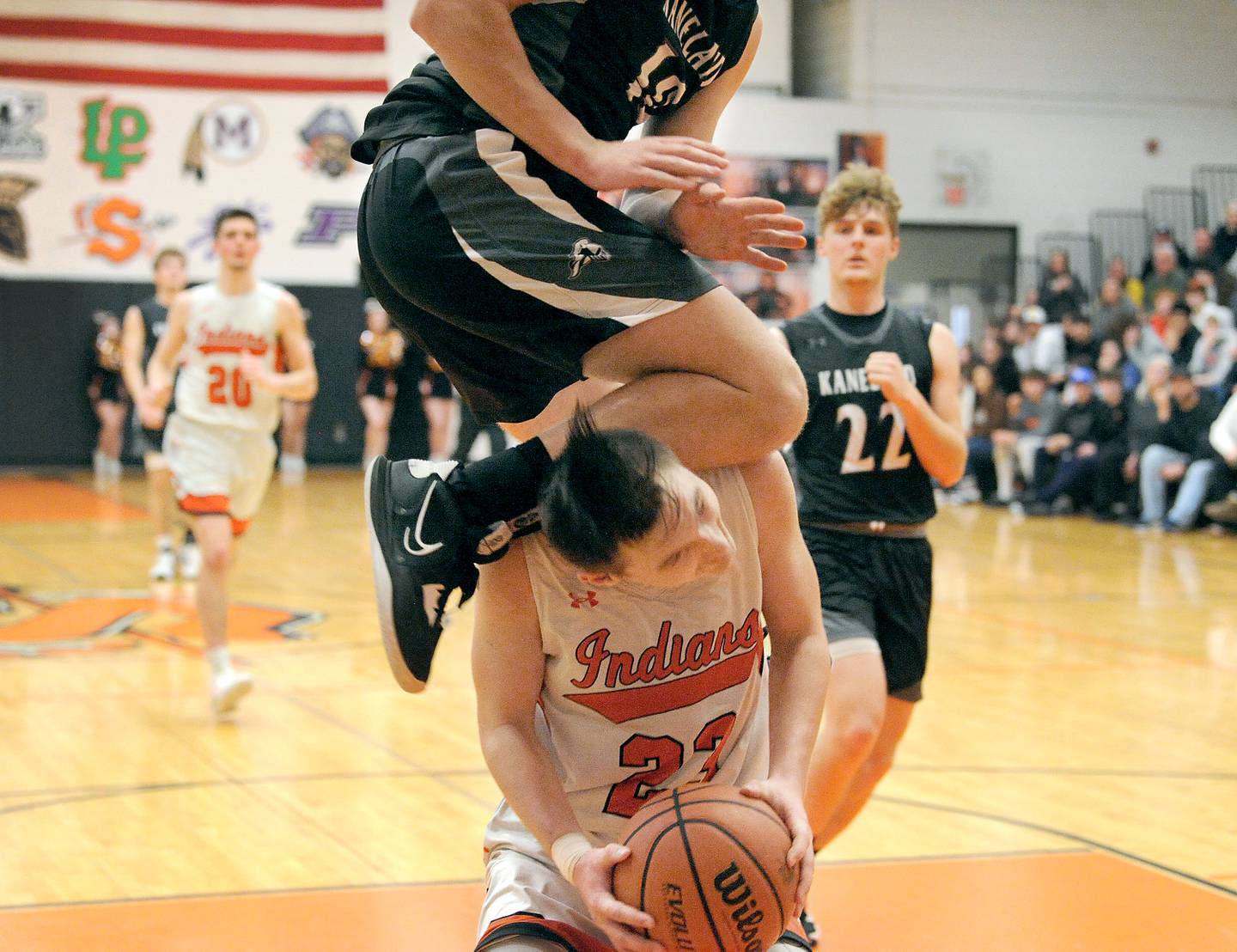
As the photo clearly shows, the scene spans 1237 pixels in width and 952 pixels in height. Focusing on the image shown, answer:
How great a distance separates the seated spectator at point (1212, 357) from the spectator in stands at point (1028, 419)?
1661mm

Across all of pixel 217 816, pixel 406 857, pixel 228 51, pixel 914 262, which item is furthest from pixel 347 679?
pixel 914 262

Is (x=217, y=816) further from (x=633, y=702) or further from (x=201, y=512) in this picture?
(x=633, y=702)

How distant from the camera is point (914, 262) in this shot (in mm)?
21844

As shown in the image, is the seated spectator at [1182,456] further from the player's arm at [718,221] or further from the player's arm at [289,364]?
the player's arm at [718,221]

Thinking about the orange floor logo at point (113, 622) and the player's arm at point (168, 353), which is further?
the orange floor logo at point (113, 622)

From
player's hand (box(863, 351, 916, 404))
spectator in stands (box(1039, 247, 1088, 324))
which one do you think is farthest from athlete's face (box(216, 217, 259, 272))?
spectator in stands (box(1039, 247, 1088, 324))

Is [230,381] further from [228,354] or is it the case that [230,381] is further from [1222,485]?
[1222,485]

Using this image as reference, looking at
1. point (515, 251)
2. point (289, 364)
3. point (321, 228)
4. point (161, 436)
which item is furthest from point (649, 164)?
point (321, 228)

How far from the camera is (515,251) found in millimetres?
2773

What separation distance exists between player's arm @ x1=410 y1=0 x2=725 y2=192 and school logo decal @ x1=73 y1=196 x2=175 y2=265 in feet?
58.2

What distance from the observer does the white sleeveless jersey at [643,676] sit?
267 centimetres

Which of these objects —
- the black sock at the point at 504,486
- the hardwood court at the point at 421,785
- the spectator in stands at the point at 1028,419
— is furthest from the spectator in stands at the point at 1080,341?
the black sock at the point at 504,486

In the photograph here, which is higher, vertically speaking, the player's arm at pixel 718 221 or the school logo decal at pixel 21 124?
the school logo decal at pixel 21 124

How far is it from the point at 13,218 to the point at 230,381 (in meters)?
12.9
